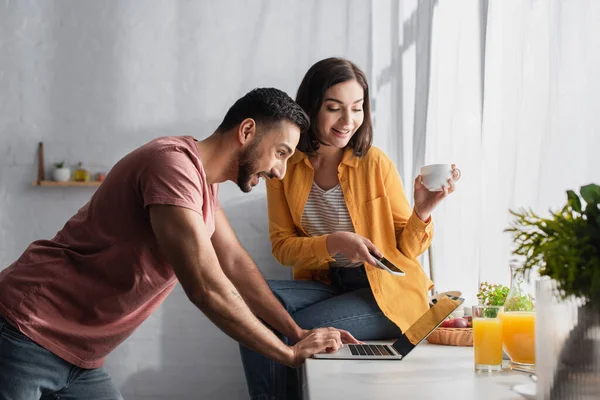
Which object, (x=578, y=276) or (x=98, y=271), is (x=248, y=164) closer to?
(x=98, y=271)

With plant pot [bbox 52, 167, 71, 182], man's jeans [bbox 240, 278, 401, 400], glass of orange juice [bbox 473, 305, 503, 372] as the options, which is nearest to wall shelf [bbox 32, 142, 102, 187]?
plant pot [bbox 52, 167, 71, 182]

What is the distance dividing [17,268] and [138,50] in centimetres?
240

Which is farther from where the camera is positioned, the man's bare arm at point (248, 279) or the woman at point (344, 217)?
the woman at point (344, 217)

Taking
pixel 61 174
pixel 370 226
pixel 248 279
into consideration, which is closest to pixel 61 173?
pixel 61 174

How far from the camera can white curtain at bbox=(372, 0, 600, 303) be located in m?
1.54

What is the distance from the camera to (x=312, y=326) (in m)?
2.18

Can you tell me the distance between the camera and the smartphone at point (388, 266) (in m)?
1.78

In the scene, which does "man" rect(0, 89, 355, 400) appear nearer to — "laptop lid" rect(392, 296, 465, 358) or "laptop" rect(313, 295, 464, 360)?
"laptop" rect(313, 295, 464, 360)

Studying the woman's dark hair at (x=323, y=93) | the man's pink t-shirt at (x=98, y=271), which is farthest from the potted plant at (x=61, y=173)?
the man's pink t-shirt at (x=98, y=271)

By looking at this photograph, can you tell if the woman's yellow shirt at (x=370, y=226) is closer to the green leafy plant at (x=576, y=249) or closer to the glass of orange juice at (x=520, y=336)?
the glass of orange juice at (x=520, y=336)

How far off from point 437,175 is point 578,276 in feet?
3.98

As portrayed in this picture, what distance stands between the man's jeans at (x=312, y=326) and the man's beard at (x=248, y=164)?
1.91 feet

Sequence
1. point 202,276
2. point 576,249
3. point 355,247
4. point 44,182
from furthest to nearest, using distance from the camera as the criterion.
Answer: point 44,182 < point 355,247 < point 202,276 < point 576,249

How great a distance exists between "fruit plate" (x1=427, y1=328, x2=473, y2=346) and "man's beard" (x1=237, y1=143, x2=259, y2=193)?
708mm
